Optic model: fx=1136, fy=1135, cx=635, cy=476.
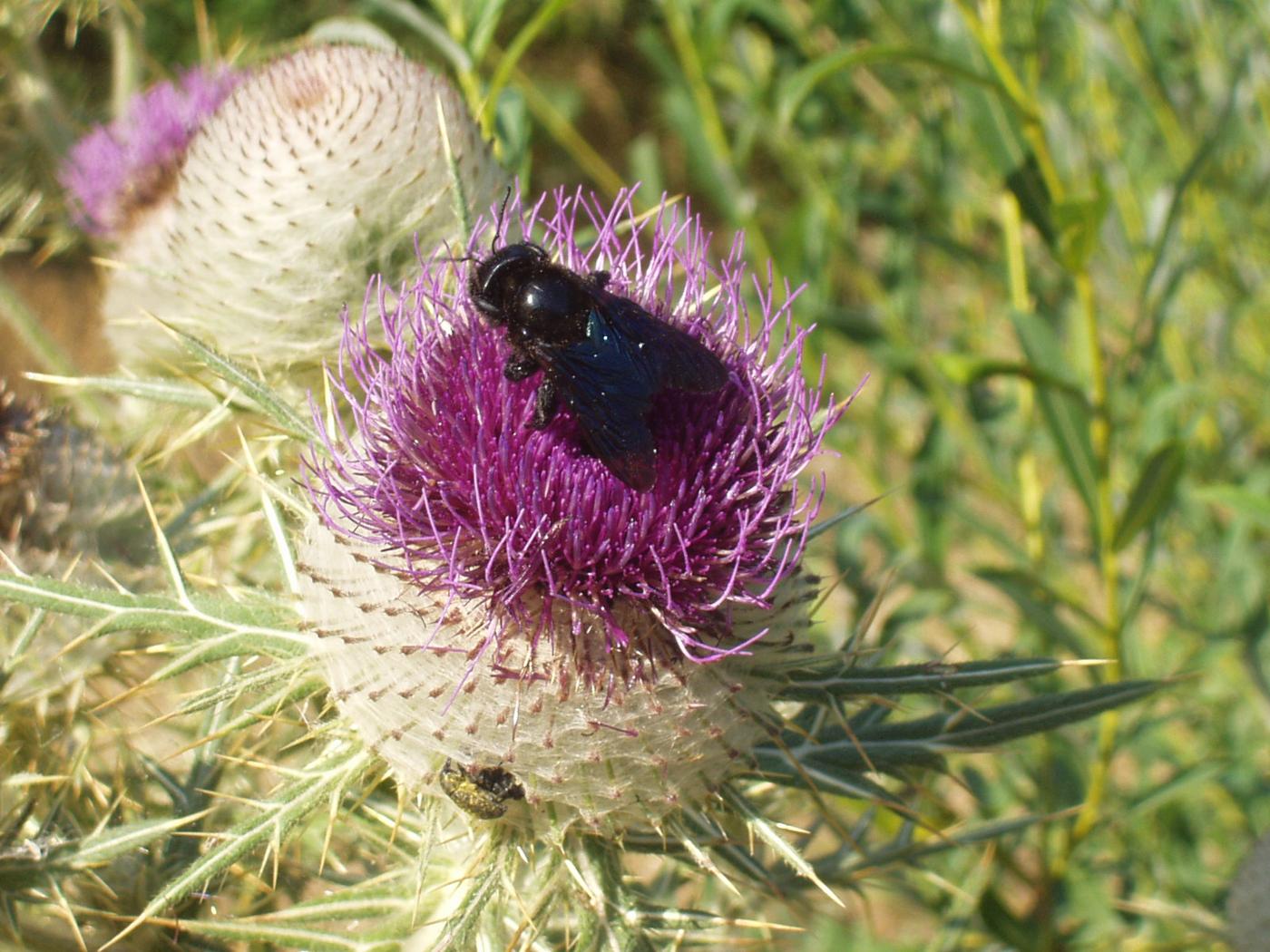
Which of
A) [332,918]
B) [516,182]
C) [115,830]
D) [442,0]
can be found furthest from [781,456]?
[442,0]

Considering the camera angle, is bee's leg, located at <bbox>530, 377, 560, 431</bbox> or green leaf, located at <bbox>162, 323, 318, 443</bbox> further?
green leaf, located at <bbox>162, 323, 318, 443</bbox>

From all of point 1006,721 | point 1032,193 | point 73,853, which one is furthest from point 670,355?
point 73,853

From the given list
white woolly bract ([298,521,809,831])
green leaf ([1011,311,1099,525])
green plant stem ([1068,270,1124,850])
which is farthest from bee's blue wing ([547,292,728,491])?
green plant stem ([1068,270,1124,850])

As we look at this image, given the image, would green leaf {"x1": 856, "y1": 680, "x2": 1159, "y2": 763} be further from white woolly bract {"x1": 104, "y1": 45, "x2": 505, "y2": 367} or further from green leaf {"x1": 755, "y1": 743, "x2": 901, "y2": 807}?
white woolly bract {"x1": 104, "y1": 45, "x2": 505, "y2": 367}

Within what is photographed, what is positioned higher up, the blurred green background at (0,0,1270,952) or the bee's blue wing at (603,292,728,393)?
the blurred green background at (0,0,1270,952)

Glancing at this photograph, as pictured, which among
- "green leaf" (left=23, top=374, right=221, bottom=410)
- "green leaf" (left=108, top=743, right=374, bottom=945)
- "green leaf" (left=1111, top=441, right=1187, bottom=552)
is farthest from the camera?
"green leaf" (left=1111, top=441, right=1187, bottom=552)

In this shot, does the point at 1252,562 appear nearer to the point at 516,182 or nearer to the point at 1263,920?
the point at 1263,920
